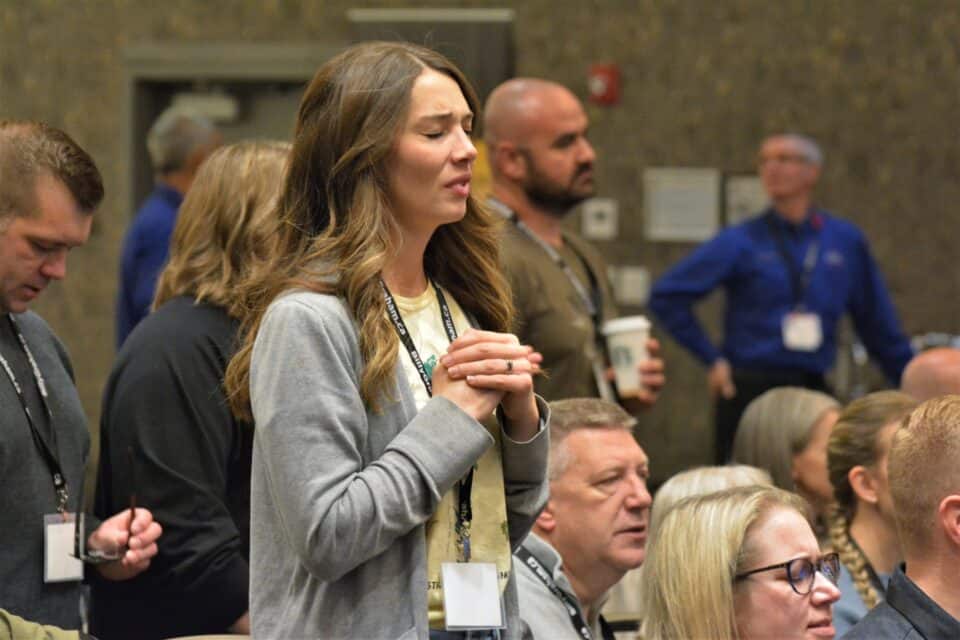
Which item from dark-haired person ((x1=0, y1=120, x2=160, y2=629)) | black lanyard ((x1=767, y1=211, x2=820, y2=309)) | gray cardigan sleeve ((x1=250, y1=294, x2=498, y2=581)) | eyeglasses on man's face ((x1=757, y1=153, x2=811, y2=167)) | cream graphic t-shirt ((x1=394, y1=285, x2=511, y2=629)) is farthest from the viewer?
eyeglasses on man's face ((x1=757, y1=153, x2=811, y2=167))

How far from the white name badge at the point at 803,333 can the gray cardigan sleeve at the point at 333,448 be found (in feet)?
14.2

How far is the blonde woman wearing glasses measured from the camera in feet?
8.21

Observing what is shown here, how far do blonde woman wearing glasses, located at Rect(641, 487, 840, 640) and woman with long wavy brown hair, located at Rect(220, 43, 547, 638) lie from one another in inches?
21.8

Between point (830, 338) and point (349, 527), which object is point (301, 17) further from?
point (349, 527)

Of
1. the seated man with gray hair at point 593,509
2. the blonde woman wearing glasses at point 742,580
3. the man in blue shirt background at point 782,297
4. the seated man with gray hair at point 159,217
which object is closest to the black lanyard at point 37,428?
the seated man with gray hair at point 593,509

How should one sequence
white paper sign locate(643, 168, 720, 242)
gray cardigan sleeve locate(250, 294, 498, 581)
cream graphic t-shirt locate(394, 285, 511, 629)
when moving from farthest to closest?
white paper sign locate(643, 168, 720, 242), cream graphic t-shirt locate(394, 285, 511, 629), gray cardigan sleeve locate(250, 294, 498, 581)

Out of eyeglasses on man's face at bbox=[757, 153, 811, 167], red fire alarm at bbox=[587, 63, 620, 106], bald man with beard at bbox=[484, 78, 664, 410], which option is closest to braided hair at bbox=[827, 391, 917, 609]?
bald man with beard at bbox=[484, 78, 664, 410]

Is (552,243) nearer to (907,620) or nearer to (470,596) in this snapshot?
(907,620)

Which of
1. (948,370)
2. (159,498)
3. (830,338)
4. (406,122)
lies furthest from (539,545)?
(830,338)

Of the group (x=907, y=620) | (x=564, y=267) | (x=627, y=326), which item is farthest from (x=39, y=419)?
(x=564, y=267)

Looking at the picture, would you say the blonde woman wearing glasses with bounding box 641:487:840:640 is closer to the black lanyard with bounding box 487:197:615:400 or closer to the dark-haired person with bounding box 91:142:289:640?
the dark-haired person with bounding box 91:142:289:640

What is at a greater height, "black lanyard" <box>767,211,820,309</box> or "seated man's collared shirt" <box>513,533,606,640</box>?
"black lanyard" <box>767,211,820,309</box>

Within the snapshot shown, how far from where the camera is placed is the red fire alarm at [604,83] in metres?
7.43

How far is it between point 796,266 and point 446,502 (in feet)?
14.7
